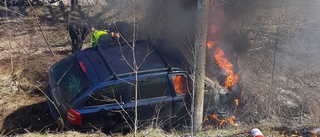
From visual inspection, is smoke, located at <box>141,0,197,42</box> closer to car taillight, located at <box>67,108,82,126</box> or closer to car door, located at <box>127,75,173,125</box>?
car door, located at <box>127,75,173,125</box>

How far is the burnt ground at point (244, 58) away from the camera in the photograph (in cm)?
620

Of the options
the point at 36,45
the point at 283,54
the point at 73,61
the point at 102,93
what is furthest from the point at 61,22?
the point at 283,54

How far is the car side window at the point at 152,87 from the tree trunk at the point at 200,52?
0.62m

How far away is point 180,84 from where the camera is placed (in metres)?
5.48

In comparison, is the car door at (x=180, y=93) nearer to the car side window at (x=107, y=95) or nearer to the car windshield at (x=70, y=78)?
the car side window at (x=107, y=95)

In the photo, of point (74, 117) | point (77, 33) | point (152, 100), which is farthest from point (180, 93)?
point (77, 33)

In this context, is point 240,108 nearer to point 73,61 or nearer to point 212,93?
point 212,93

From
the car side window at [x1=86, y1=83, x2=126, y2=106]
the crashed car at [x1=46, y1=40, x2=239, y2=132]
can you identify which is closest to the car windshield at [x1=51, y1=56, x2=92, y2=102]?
the crashed car at [x1=46, y1=40, x2=239, y2=132]

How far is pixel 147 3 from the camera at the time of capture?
9.85m

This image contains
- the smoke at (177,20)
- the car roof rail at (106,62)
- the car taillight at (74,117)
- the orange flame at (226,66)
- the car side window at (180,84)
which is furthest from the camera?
the smoke at (177,20)

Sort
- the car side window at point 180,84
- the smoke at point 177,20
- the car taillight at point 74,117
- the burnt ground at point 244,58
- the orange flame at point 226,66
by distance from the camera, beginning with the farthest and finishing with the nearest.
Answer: the smoke at point 177,20, the orange flame at point 226,66, the burnt ground at point 244,58, the car side window at point 180,84, the car taillight at point 74,117

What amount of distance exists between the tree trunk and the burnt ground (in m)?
1.12

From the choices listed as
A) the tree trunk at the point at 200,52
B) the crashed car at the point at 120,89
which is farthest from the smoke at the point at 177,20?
the tree trunk at the point at 200,52

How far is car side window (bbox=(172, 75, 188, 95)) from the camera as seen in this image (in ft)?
17.7
